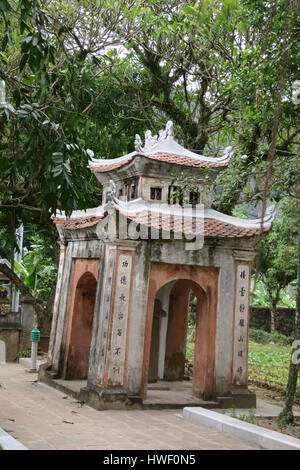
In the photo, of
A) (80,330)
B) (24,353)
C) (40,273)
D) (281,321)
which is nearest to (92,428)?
(80,330)

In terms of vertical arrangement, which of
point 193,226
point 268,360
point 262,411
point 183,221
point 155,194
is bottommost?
point 262,411

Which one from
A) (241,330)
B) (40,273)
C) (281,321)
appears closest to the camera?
(241,330)

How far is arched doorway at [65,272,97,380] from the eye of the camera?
1359cm

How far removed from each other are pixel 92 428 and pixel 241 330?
4114mm

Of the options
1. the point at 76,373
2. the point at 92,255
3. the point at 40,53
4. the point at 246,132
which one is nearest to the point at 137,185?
the point at 92,255

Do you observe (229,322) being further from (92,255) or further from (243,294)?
(92,255)

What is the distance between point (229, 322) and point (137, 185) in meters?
3.56

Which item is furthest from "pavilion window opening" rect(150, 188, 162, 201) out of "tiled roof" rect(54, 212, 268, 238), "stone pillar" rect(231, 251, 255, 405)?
"stone pillar" rect(231, 251, 255, 405)

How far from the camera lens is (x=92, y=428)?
933 cm

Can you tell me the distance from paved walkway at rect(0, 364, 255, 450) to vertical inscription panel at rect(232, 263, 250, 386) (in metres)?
1.73

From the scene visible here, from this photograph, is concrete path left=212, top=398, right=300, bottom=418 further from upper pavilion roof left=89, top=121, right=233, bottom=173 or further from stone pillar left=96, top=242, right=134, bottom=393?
upper pavilion roof left=89, top=121, right=233, bottom=173

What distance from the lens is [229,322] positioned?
12.0 metres

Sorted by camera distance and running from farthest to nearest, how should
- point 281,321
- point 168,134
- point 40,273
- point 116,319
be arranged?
point 281,321
point 40,273
point 168,134
point 116,319

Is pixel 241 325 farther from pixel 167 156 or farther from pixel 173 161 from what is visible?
A: pixel 167 156
